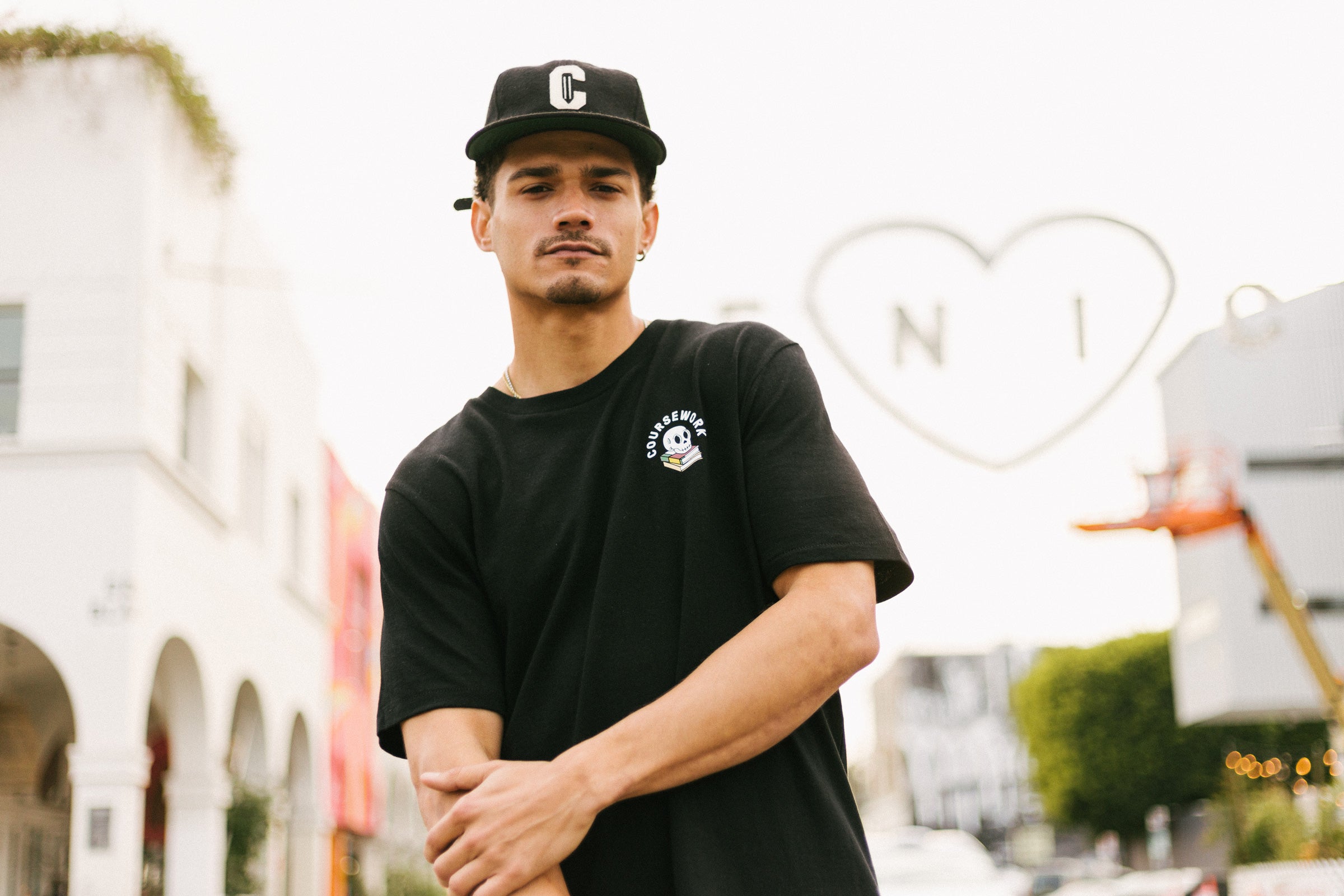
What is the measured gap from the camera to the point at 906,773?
58312 millimetres

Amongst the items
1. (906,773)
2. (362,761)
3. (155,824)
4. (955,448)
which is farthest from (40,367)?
(906,773)

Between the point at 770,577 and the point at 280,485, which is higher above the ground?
the point at 280,485

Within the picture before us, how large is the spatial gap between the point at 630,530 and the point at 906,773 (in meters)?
59.4

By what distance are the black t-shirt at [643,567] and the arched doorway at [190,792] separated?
773 centimetres

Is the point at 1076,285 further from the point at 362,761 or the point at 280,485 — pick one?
the point at 362,761

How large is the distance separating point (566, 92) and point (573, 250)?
0.13m

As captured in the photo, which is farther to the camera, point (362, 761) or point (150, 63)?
point (362, 761)

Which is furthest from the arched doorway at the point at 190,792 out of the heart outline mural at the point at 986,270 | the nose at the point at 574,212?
the nose at the point at 574,212

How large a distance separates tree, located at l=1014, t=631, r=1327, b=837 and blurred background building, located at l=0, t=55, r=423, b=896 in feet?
81.8

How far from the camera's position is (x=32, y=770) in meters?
9.70

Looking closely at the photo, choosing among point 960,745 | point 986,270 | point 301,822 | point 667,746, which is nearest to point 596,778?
point 667,746

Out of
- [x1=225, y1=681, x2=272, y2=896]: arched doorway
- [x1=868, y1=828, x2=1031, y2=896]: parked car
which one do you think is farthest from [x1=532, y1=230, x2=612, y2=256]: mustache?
[x1=225, y1=681, x2=272, y2=896]: arched doorway

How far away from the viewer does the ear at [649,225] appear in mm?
1301

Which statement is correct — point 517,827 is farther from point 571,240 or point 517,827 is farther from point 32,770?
point 32,770
